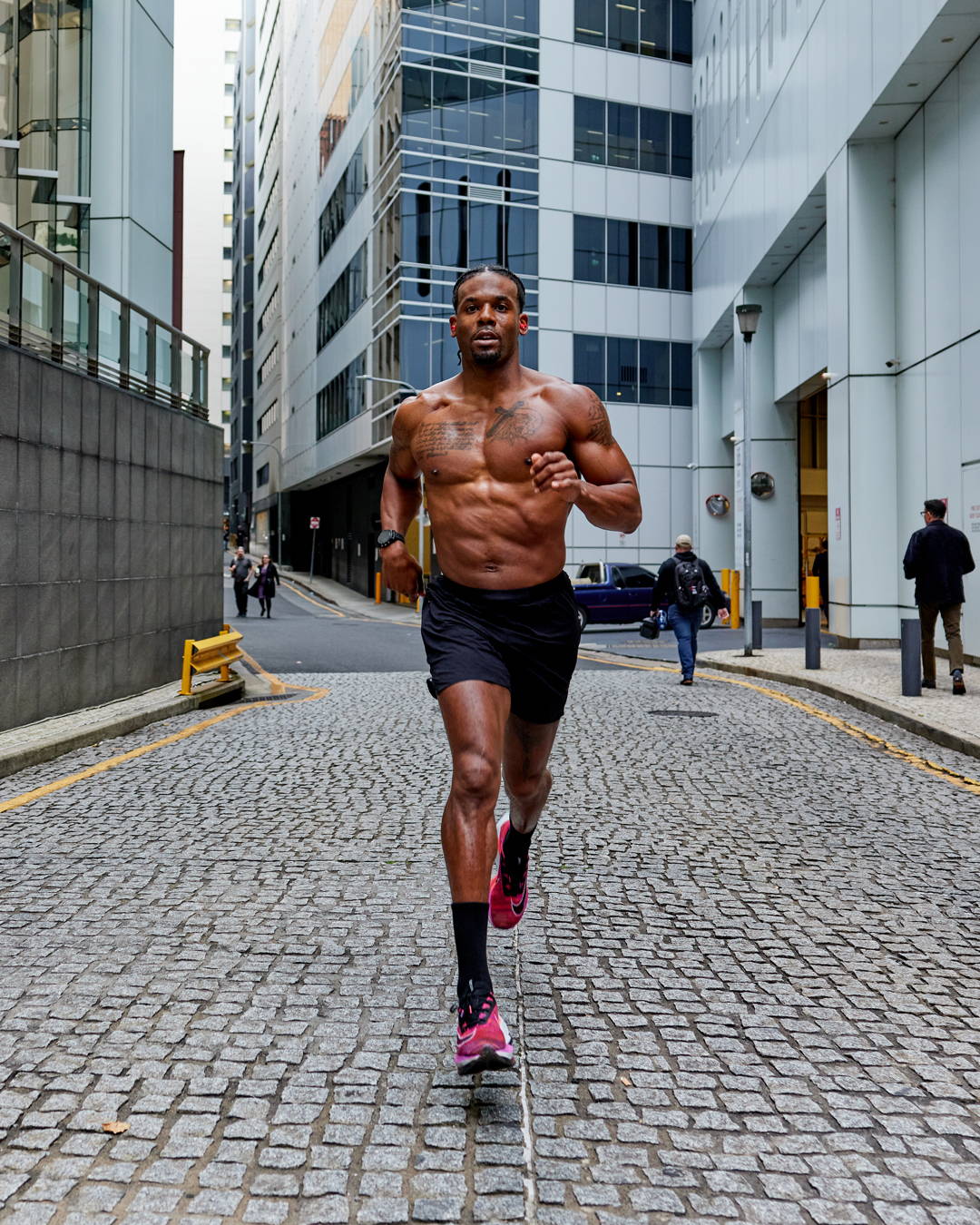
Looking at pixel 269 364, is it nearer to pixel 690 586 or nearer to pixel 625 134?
pixel 625 134

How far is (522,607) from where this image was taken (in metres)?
3.81

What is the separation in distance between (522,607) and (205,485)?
12.9 metres

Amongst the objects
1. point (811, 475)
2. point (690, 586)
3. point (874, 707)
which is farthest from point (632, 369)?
Answer: point (874, 707)

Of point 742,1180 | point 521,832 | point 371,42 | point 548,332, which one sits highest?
point 371,42

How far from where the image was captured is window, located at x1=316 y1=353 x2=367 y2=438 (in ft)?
148

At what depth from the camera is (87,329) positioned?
12.2 meters

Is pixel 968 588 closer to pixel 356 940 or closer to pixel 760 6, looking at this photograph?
pixel 356 940

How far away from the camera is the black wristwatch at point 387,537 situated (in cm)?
391

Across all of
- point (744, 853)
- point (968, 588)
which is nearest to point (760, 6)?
point (968, 588)

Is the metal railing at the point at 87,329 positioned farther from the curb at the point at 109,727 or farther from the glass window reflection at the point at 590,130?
the glass window reflection at the point at 590,130

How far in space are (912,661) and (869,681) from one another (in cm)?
191

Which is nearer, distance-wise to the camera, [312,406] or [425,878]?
[425,878]

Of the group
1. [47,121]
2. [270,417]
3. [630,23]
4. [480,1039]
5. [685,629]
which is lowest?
[480,1039]

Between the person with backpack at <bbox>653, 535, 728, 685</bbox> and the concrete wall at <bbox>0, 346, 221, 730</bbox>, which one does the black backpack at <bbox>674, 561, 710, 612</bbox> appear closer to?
the person with backpack at <bbox>653, 535, 728, 685</bbox>
